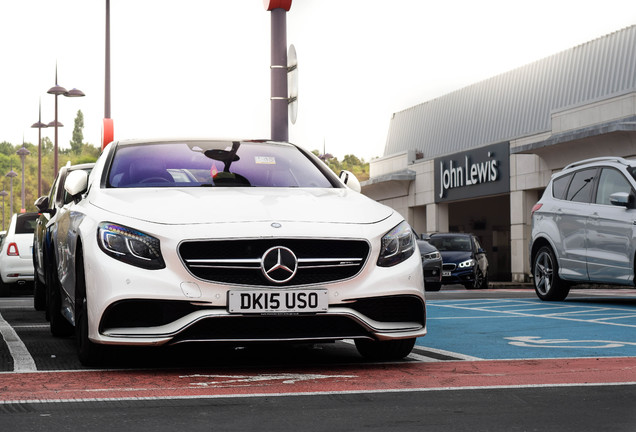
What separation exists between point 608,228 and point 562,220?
3.44ft

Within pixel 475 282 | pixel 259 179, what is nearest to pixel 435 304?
pixel 259 179

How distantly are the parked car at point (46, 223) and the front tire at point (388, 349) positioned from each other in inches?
133

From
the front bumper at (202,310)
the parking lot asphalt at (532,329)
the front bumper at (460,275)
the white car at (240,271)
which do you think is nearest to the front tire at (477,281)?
the front bumper at (460,275)

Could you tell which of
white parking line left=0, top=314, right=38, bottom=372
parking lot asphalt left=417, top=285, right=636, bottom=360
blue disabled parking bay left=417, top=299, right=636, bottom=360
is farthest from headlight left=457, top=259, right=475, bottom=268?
white parking line left=0, top=314, right=38, bottom=372

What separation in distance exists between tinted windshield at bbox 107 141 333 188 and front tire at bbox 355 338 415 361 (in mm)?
1229

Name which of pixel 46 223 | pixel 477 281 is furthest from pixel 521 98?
pixel 46 223

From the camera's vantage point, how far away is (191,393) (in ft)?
18.5

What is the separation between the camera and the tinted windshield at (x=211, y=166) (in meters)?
7.50

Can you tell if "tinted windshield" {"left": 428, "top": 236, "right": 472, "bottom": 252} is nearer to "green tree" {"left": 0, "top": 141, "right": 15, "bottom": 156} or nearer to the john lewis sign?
the john lewis sign

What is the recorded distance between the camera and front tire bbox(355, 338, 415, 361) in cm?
705

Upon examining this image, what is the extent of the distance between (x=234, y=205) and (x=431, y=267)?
16479mm

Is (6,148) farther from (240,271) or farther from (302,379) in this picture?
(302,379)

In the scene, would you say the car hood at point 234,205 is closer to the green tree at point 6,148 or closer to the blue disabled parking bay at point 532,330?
the blue disabled parking bay at point 532,330

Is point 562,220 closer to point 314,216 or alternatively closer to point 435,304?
point 435,304
